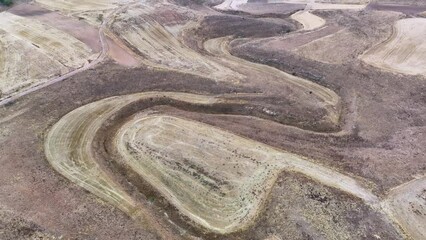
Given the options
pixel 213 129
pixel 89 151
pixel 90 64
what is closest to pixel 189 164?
pixel 213 129

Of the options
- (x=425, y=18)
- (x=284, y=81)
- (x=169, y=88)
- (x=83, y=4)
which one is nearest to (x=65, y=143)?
(x=169, y=88)

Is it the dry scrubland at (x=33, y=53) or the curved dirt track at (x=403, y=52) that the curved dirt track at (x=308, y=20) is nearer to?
the curved dirt track at (x=403, y=52)

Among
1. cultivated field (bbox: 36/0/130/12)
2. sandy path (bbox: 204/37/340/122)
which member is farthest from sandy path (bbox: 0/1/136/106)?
sandy path (bbox: 204/37/340/122)

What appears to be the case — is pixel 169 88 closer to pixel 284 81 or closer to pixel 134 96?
pixel 134 96

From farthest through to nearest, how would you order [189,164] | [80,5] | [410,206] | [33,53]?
1. [80,5]
2. [33,53]
3. [189,164]
4. [410,206]

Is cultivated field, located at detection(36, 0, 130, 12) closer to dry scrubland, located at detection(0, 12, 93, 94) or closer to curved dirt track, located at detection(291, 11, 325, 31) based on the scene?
dry scrubland, located at detection(0, 12, 93, 94)

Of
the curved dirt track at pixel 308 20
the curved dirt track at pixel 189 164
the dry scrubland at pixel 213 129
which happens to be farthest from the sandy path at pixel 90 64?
the curved dirt track at pixel 308 20

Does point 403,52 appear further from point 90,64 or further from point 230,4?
point 90,64
